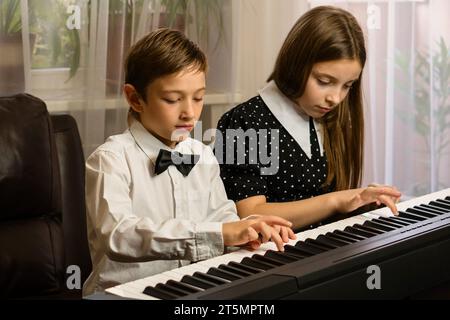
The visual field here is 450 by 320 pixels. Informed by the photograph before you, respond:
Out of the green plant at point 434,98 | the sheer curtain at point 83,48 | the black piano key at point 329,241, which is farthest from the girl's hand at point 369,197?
the green plant at point 434,98

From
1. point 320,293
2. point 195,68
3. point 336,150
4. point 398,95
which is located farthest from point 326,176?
point 398,95

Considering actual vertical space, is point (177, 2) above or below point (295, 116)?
above

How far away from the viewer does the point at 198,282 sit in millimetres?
1341

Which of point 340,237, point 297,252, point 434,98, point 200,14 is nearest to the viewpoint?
point 297,252

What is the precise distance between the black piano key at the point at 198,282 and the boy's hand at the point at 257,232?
24 centimetres

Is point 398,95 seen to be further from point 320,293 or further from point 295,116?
point 320,293

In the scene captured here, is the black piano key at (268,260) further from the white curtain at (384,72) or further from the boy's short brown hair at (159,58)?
the white curtain at (384,72)

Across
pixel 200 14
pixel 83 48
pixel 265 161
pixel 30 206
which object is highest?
pixel 200 14

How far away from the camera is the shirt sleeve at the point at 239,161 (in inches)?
83.0

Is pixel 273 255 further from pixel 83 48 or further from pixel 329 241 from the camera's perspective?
pixel 83 48

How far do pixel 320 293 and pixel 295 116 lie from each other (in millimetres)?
932

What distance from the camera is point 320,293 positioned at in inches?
52.7

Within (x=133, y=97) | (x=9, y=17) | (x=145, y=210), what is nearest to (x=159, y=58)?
(x=133, y=97)

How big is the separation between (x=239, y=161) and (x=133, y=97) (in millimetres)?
388
